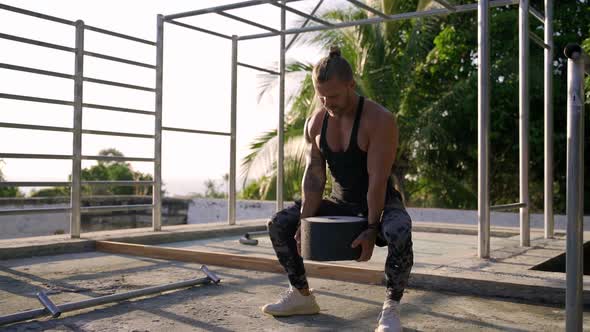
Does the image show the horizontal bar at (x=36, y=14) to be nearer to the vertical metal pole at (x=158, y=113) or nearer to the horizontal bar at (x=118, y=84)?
the horizontal bar at (x=118, y=84)

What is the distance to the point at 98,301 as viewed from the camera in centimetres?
279

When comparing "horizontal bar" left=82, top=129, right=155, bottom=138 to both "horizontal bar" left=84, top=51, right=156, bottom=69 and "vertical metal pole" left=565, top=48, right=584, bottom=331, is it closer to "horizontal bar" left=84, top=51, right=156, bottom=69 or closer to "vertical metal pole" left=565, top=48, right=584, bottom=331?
"horizontal bar" left=84, top=51, right=156, bottom=69

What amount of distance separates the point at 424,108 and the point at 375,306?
755 centimetres

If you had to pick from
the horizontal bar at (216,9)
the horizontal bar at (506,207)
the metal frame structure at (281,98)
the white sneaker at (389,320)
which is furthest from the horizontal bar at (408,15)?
the white sneaker at (389,320)

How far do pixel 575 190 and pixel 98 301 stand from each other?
80.5 inches

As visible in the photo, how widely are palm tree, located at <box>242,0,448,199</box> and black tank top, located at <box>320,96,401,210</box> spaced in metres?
7.08

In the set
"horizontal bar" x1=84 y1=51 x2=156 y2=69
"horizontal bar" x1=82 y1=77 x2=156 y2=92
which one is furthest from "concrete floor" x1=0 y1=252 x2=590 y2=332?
"horizontal bar" x1=84 y1=51 x2=156 y2=69

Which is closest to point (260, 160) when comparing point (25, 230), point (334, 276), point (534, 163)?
point (25, 230)

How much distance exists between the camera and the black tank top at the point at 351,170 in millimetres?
2514

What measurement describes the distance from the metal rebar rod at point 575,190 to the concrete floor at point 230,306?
63 centimetres

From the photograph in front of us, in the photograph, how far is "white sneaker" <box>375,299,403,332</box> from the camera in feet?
7.64

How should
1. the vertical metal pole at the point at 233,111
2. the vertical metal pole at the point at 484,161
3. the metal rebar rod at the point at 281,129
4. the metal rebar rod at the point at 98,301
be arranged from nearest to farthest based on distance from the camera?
the metal rebar rod at the point at 98,301, the vertical metal pole at the point at 484,161, the metal rebar rod at the point at 281,129, the vertical metal pole at the point at 233,111

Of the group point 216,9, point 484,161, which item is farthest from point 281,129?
point 484,161

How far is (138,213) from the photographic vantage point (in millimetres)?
11914
